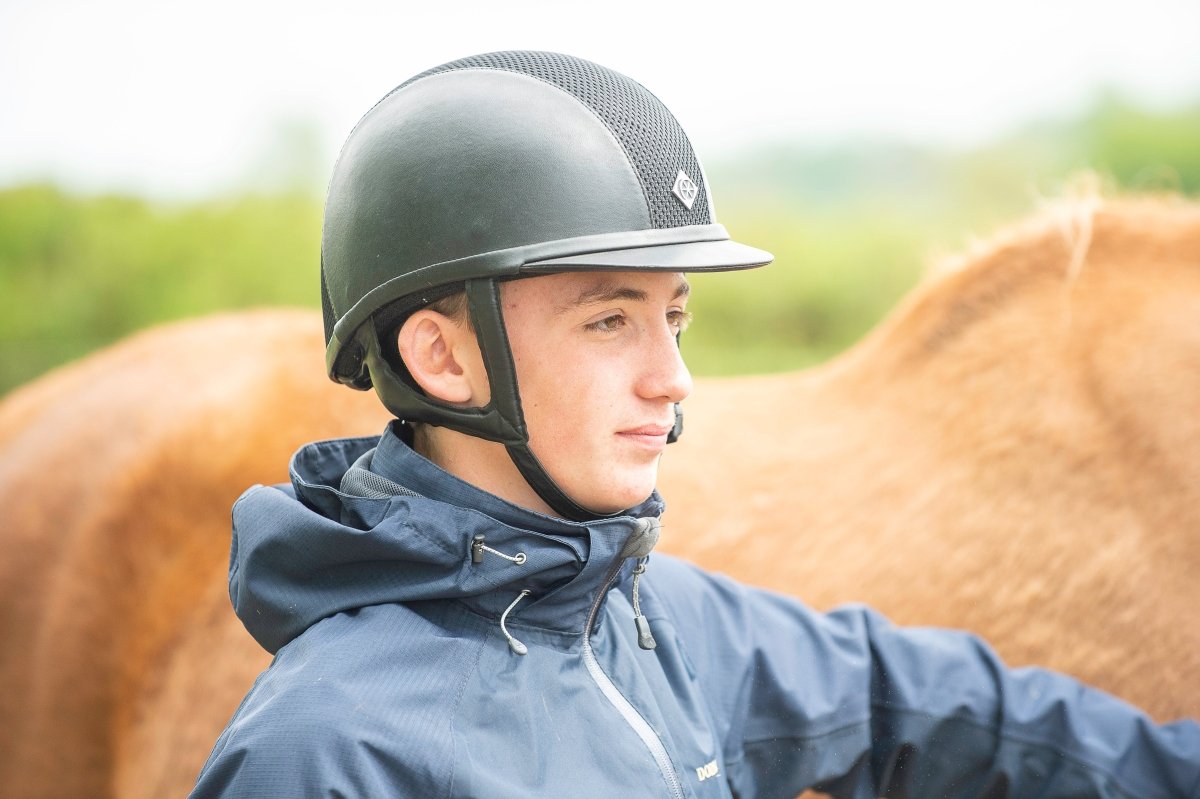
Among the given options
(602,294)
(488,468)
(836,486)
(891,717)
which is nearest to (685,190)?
(602,294)

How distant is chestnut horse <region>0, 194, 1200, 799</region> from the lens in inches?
92.4

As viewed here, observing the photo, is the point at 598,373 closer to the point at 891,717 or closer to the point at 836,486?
the point at 891,717

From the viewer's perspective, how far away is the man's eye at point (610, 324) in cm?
154

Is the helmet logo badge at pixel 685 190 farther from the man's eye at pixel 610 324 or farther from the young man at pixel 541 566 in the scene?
the man's eye at pixel 610 324

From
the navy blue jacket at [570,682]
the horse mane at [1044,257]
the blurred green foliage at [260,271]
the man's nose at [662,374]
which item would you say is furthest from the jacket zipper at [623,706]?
the blurred green foliage at [260,271]

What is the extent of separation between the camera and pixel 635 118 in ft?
5.42

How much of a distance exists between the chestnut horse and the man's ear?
1.13 metres

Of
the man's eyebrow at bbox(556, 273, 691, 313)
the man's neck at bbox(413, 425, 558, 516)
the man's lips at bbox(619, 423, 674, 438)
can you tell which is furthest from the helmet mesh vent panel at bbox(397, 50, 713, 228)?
the man's neck at bbox(413, 425, 558, 516)

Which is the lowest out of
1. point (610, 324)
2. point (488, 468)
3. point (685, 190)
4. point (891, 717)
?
point (891, 717)

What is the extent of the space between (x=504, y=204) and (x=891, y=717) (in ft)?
3.62

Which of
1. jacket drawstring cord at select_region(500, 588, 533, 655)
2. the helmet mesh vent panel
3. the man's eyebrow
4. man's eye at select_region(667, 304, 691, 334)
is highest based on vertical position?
the helmet mesh vent panel

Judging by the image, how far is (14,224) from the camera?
775 cm

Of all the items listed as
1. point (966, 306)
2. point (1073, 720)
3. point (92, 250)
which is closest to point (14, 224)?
point (92, 250)

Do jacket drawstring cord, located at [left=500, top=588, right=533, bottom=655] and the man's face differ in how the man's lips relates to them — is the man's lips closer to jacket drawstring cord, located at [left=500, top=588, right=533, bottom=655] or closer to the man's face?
the man's face
